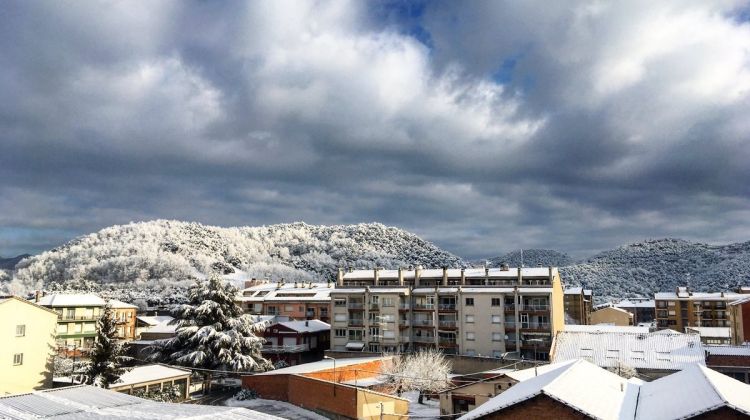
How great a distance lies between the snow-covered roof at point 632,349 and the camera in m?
52.2

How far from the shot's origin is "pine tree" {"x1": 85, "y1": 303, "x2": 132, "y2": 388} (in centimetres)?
4162

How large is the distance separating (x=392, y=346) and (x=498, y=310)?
525 inches

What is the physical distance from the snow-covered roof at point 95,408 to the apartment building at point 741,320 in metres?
62.4

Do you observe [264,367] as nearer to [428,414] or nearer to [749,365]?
[428,414]

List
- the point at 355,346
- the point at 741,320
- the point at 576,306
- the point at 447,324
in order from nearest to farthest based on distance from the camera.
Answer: the point at 741,320 → the point at 447,324 → the point at 355,346 → the point at 576,306

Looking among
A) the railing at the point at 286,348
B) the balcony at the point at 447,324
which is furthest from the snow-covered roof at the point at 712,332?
the railing at the point at 286,348

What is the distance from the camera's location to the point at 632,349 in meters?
55.3

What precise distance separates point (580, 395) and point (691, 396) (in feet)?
14.7

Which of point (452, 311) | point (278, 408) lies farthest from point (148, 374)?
point (452, 311)

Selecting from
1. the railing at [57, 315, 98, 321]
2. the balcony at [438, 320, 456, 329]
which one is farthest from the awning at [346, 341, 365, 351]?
the railing at [57, 315, 98, 321]

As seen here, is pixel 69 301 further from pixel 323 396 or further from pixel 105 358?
pixel 323 396

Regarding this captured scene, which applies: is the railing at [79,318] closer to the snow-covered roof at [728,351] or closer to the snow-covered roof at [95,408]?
the snow-covered roof at [95,408]

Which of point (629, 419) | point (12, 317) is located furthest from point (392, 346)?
point (629, 419)

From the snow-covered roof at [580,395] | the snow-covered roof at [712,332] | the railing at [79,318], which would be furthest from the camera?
the snow-covered roof at [712,332]
